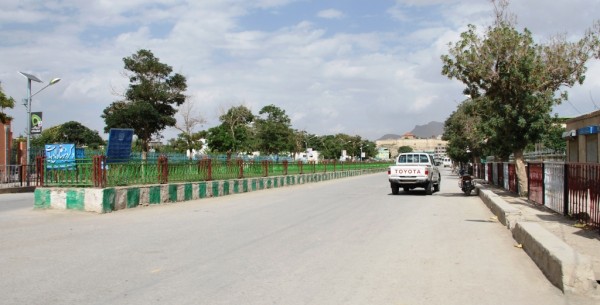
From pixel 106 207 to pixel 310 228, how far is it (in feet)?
21.2

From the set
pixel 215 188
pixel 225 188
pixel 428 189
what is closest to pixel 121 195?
pixel 215 188

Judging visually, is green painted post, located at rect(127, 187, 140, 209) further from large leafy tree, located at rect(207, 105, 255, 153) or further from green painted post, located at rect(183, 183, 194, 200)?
large leafy tree, located at rect(207, 105, 255, 153)

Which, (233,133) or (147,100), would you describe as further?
(233,133)

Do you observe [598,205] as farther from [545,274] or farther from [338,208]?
[338,208]

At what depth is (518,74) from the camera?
18438 millimetres

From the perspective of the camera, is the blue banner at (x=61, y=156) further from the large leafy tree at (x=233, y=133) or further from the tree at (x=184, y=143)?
the large leafy tree at (x=233, y=133)

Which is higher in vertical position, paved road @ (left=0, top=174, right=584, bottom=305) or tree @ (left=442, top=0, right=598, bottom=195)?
tree @ (left=442, top=0, right=598, bottom=195)

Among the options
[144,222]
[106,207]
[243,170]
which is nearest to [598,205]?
[144,222]

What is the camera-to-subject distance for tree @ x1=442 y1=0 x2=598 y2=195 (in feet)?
62.1

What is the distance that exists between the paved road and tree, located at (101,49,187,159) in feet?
96.1

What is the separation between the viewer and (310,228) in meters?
11.5

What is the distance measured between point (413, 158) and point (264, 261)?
1892 centimetres

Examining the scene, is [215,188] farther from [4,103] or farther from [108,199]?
[4,103]

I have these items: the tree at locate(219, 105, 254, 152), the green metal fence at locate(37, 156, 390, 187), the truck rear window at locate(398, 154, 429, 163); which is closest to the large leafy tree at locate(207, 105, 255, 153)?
the tree at locate(219, 105, 254, 152)
